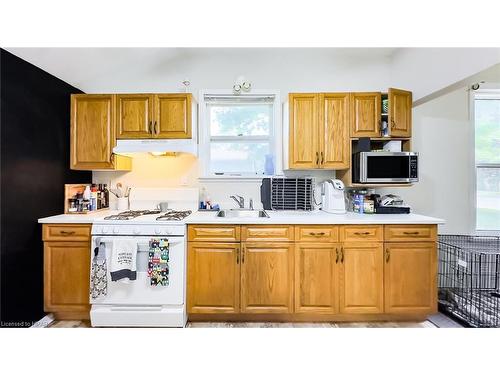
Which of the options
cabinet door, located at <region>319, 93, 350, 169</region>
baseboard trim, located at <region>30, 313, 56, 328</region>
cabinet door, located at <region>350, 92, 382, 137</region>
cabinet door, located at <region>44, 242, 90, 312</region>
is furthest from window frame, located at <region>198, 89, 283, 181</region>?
baseboard trim, located at <region>30, 313, 56, 328</region>

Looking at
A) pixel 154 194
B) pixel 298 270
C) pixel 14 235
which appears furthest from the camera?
pixel 154 194

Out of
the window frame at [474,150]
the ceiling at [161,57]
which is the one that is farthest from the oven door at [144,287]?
the window frame at [474,150]

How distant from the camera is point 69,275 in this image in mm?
2227

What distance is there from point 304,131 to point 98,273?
7.46 ft

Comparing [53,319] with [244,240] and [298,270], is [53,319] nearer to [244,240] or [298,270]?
[244,240]

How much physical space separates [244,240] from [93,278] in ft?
4.25

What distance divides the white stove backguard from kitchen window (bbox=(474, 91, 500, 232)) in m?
3.33

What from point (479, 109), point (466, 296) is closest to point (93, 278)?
point (466, 296)

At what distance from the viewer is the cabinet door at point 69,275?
2223mm

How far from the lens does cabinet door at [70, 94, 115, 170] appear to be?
2549mm

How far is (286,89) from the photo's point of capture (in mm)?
2918

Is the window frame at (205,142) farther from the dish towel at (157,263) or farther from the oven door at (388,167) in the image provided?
the dish towel at (157,263)

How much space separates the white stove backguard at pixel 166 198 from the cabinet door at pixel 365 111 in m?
1.83

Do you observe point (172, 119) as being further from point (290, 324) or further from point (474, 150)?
point (474, 150)
